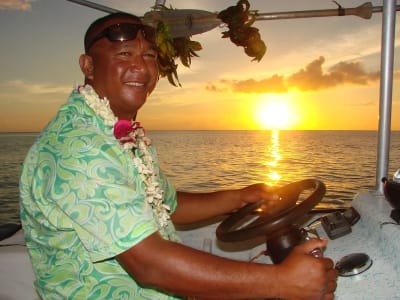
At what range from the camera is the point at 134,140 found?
178 centimetres

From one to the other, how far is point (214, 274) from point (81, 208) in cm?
51

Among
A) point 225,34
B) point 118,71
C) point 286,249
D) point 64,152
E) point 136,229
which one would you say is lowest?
point 286,249

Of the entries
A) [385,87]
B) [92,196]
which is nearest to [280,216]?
[92,196]

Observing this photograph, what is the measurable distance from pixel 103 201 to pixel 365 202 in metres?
1.91

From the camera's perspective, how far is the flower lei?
1.69 meters

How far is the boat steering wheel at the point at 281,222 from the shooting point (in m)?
1.79

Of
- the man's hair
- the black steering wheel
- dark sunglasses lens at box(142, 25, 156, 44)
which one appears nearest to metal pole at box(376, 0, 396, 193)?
the black steering wheel

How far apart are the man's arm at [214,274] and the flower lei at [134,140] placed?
18.5 inches

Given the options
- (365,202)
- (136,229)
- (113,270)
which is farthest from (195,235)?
(136,229)

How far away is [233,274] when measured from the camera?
1.41 metres

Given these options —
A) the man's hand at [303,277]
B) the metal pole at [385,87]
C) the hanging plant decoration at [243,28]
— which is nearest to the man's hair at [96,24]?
the hanging plant decoration at [243,28]

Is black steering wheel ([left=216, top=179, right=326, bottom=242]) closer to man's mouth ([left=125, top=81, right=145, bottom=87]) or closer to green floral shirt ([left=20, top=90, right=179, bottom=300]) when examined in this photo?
green floral shirt ([left=20, top=90, right=179, bottom=300])

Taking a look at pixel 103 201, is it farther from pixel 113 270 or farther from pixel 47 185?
pixel 113 270

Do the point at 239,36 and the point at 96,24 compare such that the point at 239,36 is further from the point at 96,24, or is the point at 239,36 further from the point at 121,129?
the point at 121,129
